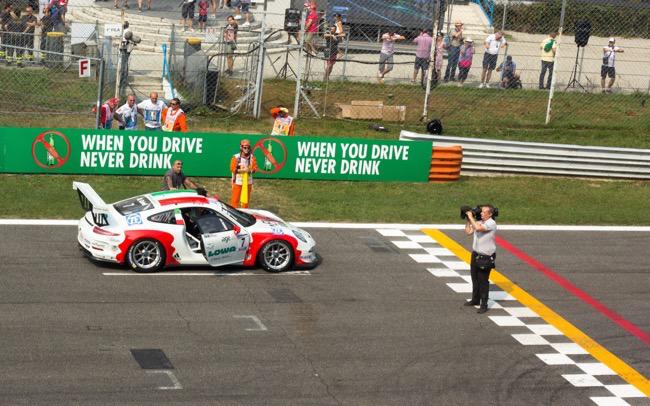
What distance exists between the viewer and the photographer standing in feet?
53.5

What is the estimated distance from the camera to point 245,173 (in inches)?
807

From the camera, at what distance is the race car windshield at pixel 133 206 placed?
1714 centimetres

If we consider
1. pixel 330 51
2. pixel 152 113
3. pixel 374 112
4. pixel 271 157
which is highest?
pixel 330 51

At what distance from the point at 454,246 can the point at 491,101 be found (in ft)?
33.5

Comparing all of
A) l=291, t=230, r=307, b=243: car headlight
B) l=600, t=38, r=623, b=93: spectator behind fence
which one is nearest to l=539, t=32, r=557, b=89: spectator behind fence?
l=600, t=38, r=623, b=93: spectator behind fence

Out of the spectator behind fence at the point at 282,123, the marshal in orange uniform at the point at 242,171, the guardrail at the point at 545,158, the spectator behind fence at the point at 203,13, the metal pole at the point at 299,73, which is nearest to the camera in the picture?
the marshal in orange uniform at the point at 242,171

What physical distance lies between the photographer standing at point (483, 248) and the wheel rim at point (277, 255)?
3130mm

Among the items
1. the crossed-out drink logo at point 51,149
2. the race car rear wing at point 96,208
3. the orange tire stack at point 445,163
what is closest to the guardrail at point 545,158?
the orange tire stack at point 445,163

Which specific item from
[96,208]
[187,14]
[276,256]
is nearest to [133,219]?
[96,208]

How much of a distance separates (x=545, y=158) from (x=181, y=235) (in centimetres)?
1199

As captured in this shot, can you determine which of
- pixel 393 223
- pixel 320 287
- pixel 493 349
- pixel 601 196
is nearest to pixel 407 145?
pixel 393 223

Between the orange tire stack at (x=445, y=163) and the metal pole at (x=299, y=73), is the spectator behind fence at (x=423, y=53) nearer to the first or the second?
the metal pole at (x=299, y=73)

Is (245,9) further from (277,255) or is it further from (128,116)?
(277,255)

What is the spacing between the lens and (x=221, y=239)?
17156 millimetres
